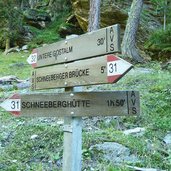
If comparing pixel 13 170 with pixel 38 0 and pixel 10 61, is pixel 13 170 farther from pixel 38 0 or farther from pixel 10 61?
pixel 38 0

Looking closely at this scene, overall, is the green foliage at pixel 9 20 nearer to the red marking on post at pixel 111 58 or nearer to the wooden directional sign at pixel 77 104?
the wooden directional sign at pixel 77 104

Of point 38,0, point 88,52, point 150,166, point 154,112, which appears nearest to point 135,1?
point 154,112

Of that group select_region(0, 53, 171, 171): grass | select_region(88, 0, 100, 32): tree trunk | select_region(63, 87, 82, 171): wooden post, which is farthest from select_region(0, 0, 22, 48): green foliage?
select_region(63, 87, 82, 171): wooden post

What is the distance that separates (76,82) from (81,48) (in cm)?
34

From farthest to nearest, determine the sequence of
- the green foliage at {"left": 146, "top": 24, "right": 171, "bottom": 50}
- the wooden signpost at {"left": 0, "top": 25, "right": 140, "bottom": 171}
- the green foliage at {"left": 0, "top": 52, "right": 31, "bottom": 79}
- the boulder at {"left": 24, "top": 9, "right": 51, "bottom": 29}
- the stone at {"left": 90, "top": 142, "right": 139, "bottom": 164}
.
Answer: the boulder at {"left": 24, "top": 9, "right": 51, "bottom": 29} → the green foliage at {"left": 146, "top": 24, "right": 171, "bottom": 50} → the green foliage at {"left": 0, "top": 52, "right": 31, "bottom": 79} → the stone at {"left": 90, "top": 142, "right": 139, "bottom": 164} → the wooden signpost at {"left": 0, "top": 25, "right": 140, "bottom": 171}

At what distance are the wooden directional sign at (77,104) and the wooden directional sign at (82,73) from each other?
5.4 inches

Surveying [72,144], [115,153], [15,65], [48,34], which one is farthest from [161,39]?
[72,144]

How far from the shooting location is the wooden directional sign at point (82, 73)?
313 cm

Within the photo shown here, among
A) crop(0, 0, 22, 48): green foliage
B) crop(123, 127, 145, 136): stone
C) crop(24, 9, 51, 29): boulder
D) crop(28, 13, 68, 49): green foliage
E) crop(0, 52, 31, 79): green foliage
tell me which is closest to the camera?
crop(123, 127, 145, 136): stone

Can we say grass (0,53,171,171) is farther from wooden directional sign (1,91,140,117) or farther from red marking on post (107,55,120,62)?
red marking on post (107,55,120,62)

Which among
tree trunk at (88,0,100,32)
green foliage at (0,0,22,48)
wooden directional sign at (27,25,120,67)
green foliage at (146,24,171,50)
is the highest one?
green foliage at (0,0,22,48)

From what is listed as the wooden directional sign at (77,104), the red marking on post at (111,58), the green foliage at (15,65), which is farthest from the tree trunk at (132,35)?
the red marking on post at (111,58)

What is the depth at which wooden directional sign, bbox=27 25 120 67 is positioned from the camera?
128 inches

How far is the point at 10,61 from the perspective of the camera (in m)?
17.6
